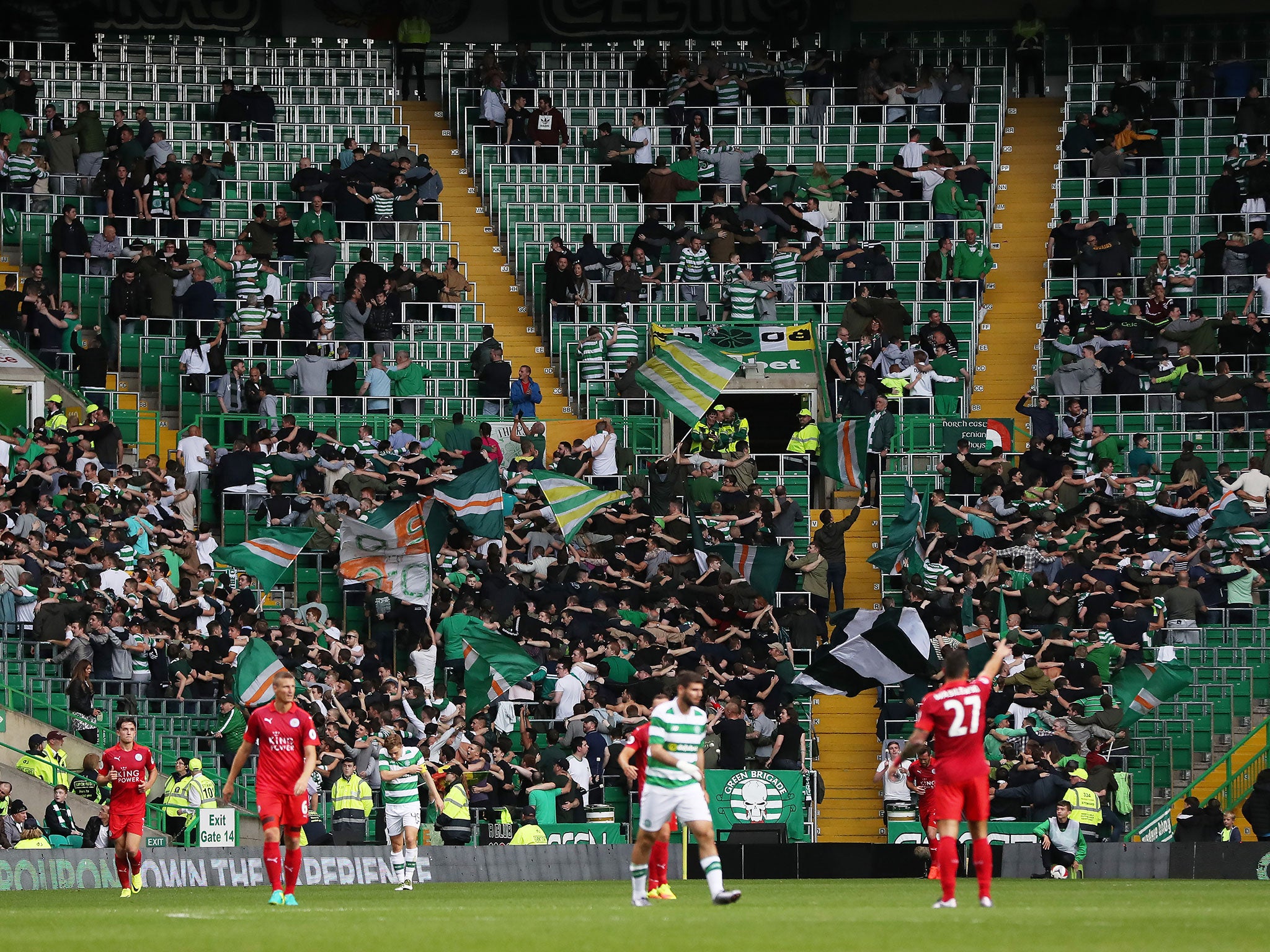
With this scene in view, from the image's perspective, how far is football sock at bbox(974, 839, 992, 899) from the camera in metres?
18.0

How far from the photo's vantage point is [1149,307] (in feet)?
124

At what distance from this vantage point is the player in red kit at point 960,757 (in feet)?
58.9

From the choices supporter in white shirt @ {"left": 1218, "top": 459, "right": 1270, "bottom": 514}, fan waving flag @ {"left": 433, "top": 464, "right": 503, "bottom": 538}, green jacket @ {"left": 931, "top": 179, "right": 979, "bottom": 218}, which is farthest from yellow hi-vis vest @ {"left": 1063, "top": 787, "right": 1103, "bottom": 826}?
green jacket @ {"left": 931, "top": 179, "right": 979, "bottom": 218}

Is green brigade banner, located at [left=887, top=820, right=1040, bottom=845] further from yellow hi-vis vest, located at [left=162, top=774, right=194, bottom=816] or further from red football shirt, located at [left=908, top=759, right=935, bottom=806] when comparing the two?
yellow hi-vis vest, located at [left=162, top=774, right=194, bottom=816]

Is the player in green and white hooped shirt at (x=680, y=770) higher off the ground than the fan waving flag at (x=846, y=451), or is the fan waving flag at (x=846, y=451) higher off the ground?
the fan waving flag at (x=846, y=451)

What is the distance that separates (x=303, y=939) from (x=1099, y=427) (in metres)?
21.6

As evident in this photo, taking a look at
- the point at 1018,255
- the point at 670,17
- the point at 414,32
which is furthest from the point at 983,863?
the point at 670,17

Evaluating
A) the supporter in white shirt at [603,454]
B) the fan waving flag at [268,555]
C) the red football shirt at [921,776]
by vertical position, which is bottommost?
the red football shirt at [921,776]

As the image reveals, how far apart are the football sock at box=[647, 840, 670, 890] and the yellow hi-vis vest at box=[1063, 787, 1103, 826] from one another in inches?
367

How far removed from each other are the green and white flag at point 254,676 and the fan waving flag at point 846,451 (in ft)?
32.5

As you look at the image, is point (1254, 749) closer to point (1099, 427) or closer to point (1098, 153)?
point (1099, 427)

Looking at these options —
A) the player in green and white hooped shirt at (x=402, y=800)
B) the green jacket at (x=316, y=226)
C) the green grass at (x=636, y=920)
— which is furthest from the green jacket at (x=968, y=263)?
the player in green and white hooped shirt at (x=402, y=800)

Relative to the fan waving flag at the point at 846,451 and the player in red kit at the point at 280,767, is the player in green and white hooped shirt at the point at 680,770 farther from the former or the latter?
the fan waving flag at the point at 846,451

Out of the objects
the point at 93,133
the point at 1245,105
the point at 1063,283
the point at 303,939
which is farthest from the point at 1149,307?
the point at 303,939
